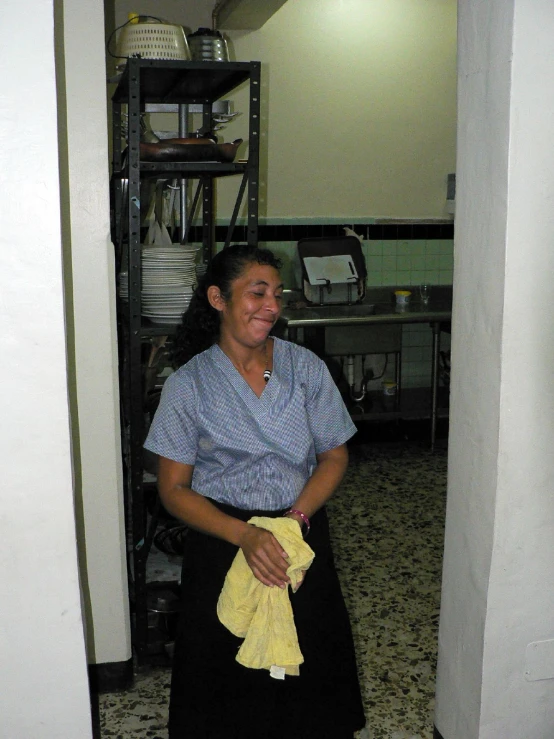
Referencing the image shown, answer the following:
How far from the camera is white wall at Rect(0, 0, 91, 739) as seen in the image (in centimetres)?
133

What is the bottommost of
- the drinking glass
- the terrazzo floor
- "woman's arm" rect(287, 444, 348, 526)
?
the terrazzo floor

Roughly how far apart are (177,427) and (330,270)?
3.00m

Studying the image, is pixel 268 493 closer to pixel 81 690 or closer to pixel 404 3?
pixel 81 690

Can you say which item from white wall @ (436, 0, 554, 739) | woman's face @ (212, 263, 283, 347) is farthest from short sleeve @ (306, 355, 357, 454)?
white wall @ (436, 0, 554, 739)

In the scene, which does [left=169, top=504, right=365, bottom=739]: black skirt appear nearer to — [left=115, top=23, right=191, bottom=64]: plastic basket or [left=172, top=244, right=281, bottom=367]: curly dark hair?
[left=172, top=244, right=281, bottom=367]: curly dark hair

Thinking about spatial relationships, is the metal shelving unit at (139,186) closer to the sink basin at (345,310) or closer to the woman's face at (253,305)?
the woman's face at (253,305)

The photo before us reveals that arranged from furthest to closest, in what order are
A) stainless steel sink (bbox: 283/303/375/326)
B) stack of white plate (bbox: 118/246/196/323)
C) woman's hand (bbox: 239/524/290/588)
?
stainless steel sink (bbox: 283/303/375/326) < stack of white plate (bbox: 118/246/196/323) < woman's hand (bbox: 239/524/290/588)

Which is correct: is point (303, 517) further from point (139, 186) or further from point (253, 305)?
A: point (139, 186)

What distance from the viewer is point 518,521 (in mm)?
1805

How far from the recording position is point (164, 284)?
98.6 inches

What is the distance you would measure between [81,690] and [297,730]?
645mm

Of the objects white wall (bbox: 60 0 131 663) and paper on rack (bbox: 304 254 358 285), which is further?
paper on rack (bbox: 304 254 358 285)

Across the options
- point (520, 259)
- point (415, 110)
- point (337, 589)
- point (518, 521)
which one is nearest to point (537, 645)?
point (518, 521)

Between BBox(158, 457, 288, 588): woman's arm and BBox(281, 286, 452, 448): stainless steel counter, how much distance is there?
95.6 inches
